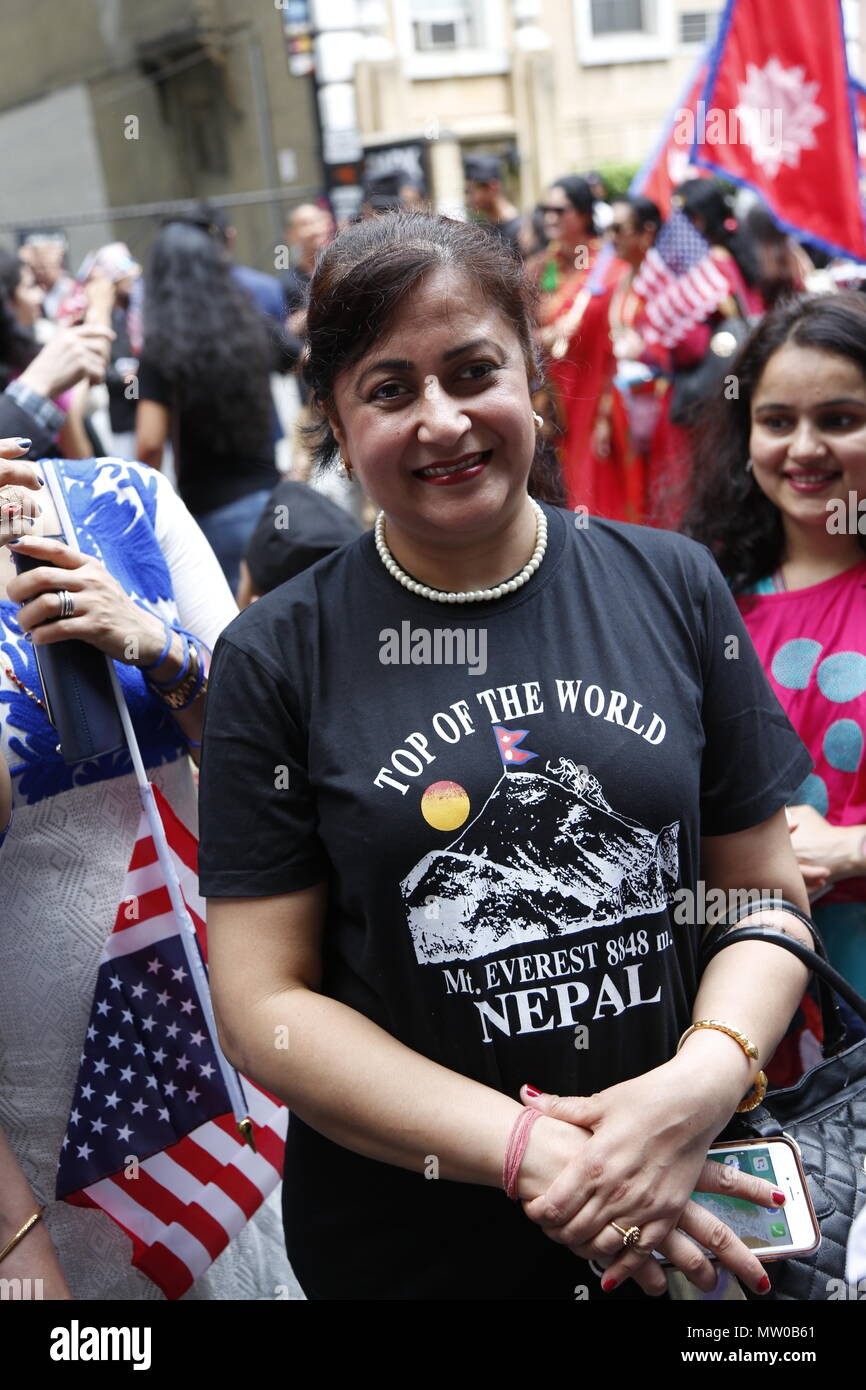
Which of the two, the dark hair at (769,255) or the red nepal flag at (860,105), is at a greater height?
the red nepal flag at (860,105)

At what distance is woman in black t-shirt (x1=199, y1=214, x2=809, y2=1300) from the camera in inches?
55.1

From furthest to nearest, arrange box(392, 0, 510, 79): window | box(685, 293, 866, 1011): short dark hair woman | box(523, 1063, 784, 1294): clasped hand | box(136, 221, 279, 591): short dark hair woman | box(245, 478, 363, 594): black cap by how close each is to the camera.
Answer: box(392, 0, 510, 79): window → box(136, 221, 279, 591): short dark hair woman → box(245, 478, 363, 594): black cap → box(685, 293, 866, 1011): short dark hair woman → box(523, 1063, 784, 1294): clasped hand

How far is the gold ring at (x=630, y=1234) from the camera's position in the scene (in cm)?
134

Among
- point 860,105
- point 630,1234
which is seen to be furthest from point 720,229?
point 630,1234

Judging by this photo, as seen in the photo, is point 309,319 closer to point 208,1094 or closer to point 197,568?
point 197,568

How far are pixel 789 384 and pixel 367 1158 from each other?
1.44m

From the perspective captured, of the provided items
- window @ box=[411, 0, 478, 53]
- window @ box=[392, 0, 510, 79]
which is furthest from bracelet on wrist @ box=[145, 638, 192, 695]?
window @ box=[411, 0, 478, 53]

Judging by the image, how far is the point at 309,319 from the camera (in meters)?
1.53

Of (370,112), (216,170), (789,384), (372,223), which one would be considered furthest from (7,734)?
(216,170)

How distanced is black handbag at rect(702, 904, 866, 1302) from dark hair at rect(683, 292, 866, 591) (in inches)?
33.9

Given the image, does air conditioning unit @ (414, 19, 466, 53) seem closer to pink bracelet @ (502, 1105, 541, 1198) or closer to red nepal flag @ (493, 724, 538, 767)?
red nepal flag @ (493, 724, 538, 767)

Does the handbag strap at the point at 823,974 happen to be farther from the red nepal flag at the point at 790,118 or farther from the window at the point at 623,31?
the window at the point at 623,31

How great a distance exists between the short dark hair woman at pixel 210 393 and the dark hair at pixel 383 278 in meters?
2.64

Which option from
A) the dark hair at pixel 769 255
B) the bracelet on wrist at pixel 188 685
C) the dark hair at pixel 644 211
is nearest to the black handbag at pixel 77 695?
the bracelet on wrist at pixel 188 685
